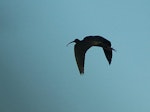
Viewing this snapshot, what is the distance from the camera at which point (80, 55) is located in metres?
1.30

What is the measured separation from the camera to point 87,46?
1.30 m

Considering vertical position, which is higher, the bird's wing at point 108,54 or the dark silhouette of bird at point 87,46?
the dark silhouette of bird at point 87,46

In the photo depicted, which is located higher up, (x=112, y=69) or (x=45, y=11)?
(x=45, y=11)

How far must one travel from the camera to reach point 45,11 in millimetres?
1379

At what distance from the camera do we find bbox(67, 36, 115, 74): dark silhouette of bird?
4.25 ft

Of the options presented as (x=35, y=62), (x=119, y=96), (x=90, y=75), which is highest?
(x=35, y=62)

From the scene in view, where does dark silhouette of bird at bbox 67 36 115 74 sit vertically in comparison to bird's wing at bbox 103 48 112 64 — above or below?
above

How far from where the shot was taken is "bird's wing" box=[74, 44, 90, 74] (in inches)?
51.0

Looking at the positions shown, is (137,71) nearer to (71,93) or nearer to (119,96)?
(119,96)

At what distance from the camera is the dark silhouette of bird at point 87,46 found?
1.30 m

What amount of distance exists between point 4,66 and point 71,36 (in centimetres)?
33

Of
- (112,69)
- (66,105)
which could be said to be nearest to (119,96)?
(112,69)

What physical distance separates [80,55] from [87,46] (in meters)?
0.05

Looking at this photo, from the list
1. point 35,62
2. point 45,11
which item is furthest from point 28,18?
point 35,62
